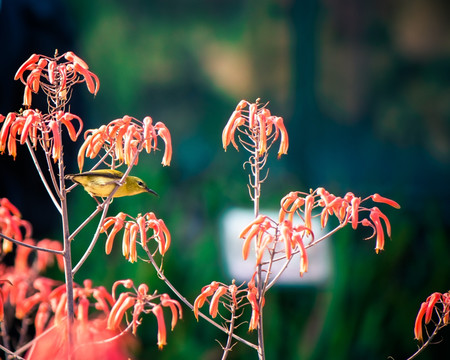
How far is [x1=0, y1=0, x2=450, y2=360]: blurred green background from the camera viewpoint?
10.0ft

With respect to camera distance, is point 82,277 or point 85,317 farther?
point 82,277

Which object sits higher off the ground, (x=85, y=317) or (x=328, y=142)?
(x=328, y=142)

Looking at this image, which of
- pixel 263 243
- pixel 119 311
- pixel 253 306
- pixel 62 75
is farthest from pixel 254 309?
pixel 62 75

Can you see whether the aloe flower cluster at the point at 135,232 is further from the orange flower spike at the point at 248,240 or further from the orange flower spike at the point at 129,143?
the orange flower spike at the point at 248,240

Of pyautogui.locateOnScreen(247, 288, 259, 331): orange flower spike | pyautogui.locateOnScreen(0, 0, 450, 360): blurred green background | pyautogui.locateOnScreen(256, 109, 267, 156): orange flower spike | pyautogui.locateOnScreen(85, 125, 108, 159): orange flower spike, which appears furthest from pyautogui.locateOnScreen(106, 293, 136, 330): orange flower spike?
pyautogui.locateOnScreen(0, 0, 450, 360): blurred green background

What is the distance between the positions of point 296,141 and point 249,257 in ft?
2.21

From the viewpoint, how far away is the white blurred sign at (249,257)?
3082 millimetres

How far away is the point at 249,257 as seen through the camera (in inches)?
122

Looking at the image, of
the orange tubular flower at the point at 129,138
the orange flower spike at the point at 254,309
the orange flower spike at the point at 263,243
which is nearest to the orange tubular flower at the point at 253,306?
the orange flower spike at the point at 254,309

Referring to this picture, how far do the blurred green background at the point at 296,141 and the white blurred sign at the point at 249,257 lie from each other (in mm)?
49

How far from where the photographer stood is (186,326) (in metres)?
3.08

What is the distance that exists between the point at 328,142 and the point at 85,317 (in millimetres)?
1776

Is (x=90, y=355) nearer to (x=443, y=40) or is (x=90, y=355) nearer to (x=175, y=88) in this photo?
(x=175, y=88)

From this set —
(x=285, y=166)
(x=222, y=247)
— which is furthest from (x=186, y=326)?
(x=285, y=166)
